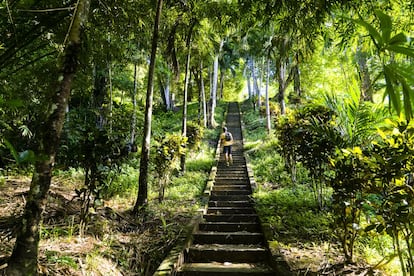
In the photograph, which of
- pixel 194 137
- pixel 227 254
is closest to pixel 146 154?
pixel 227 254

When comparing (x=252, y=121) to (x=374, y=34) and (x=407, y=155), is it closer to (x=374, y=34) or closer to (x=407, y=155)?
(x=407, y=155)

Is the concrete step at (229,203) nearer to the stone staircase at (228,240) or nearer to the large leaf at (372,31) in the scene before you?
the stone staircase at (228,240)

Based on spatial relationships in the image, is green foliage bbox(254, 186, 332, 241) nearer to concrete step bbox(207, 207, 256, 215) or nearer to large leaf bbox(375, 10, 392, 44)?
concrete step bbox(207, 207, 256, 215)

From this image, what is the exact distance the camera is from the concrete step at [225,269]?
13.0 feet

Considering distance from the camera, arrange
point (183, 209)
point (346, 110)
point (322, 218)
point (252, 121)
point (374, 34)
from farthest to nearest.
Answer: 1. point (252, 121)
2. point (183, 209)
3. point (322, 218)
4. point (346, 110)
5. point (374, 34)

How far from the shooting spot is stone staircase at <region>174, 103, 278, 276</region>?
4.14m

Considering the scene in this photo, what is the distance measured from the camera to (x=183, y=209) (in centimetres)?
673

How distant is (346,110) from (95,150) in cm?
374

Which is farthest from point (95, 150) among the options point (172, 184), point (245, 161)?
point (245, 161)

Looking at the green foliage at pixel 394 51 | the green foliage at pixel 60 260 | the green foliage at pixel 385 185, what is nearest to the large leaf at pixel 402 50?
the green foliage at pixel 394 51

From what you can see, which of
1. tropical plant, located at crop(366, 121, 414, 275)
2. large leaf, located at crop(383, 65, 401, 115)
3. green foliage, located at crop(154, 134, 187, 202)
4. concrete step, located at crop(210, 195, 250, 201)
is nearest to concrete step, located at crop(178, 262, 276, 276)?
tropical plant, located at crop(366, 121, 414, 275)

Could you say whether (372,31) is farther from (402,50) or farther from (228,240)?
(228,240)

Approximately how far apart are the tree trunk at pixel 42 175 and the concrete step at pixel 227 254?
8.39 feet

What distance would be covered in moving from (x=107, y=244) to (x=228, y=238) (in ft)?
6.16
